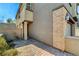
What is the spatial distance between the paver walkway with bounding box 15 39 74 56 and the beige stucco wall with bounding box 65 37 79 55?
9 cm

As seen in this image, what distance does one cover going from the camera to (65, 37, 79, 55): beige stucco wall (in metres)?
2.23

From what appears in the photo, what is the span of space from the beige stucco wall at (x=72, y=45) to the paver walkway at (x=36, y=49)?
0.31ft

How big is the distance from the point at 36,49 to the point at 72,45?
2.15 ft

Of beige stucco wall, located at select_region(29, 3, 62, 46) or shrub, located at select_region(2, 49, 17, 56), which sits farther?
beige stucco wall, located at select_region(29, 3, 62, 46)

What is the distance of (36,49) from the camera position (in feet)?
7.22

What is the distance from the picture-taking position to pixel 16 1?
7.38 feet

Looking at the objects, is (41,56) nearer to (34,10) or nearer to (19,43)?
(19,43)

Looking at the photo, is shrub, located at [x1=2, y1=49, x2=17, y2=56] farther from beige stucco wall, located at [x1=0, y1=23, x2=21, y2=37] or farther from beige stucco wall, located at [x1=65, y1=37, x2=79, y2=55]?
beige stucco wall, located at [x1=65, y1=37, x2=79, y2=55]

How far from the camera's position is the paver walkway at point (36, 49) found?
2.16 meters

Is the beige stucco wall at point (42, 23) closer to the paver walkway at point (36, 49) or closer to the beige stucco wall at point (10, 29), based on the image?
the paver walkway at point (36, 49)

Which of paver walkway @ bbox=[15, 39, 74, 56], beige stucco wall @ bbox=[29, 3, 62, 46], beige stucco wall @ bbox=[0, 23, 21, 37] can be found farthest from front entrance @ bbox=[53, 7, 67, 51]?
beige stucco wall @ bbox=[0, 23, 21, 37]

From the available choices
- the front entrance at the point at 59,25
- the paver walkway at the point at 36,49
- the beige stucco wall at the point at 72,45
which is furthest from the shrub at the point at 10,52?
the beige stucco wall at the point at 72,45

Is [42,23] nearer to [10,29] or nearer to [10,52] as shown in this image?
[10,29]

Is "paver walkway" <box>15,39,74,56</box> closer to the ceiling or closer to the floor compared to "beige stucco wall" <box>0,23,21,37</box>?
closer to the floor
